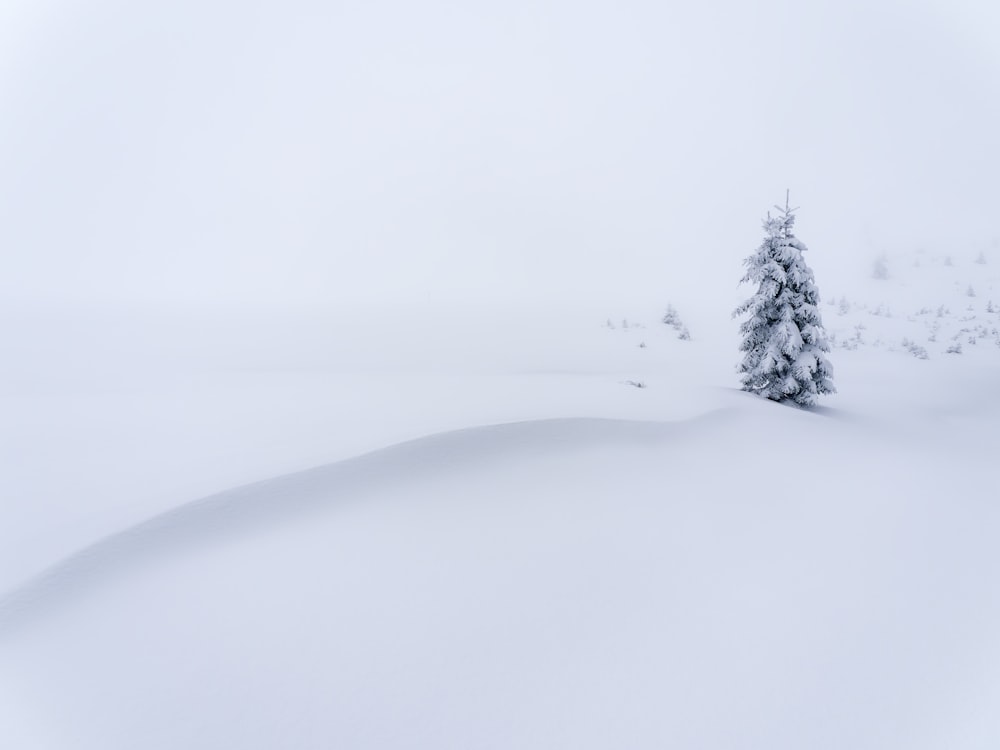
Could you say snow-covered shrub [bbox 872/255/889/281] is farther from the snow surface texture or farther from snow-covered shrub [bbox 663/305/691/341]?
the snow surface texture

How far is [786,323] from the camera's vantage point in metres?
8.69

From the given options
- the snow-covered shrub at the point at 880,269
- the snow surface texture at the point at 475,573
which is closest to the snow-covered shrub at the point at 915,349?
the snow surface texture at the point at 475,573

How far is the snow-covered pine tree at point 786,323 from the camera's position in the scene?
8.70m

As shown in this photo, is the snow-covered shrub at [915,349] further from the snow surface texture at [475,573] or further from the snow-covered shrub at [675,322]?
the snow surface texture at [475,573]

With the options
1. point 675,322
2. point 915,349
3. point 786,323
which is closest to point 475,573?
point 786,323

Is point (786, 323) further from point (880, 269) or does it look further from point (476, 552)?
point (880, 269)

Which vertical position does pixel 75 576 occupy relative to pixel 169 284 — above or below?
below

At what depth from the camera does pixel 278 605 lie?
3354 mm

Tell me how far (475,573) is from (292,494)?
1992 millimetres

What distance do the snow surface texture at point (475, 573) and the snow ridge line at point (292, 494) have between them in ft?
0.07

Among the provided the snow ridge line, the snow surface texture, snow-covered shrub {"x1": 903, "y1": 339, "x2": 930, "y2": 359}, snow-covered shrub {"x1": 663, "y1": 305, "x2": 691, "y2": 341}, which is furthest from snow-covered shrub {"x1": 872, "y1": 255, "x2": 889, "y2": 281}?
the snow ridge line

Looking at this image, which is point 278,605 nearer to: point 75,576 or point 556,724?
point 75,576

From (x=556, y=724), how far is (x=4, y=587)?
13.0ft

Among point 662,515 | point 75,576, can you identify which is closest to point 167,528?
point 75,576
